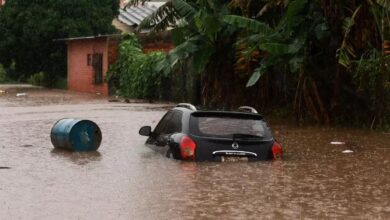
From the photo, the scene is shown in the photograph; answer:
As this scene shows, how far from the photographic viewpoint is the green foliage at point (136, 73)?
36156mm

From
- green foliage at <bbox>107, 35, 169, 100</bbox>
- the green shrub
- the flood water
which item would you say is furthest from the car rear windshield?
the green shrub

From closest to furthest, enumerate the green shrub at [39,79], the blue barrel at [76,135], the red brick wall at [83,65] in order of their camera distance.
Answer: the blue barrel at [76,135] < the red brick wall at [83,65] < the green shrub at [39,79]

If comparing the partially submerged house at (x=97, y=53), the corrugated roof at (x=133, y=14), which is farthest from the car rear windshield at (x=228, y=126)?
the corrugated roof at (x=133, y=14)

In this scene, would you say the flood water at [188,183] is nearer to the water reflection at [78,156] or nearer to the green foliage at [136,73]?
the water reflection at [78,156]

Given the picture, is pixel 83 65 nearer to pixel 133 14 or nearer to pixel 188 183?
pixel 133 14

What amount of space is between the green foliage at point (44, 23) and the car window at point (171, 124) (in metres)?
34.2

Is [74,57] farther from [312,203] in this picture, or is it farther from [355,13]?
[312,203]

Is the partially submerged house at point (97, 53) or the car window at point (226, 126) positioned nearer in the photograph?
the car window at point (226, 126)

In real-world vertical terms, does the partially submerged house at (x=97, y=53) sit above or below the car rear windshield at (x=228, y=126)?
above

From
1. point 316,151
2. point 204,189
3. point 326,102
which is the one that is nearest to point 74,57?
point 326,102

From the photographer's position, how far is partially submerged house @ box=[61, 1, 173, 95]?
Result: 135 ft

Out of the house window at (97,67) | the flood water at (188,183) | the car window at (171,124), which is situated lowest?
the flood water at (188,183)

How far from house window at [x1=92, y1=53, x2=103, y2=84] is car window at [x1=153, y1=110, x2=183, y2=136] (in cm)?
2988

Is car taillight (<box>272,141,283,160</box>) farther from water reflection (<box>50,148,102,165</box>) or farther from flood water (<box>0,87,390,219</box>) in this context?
water reflection (<box>50,148,102,165</box>)
